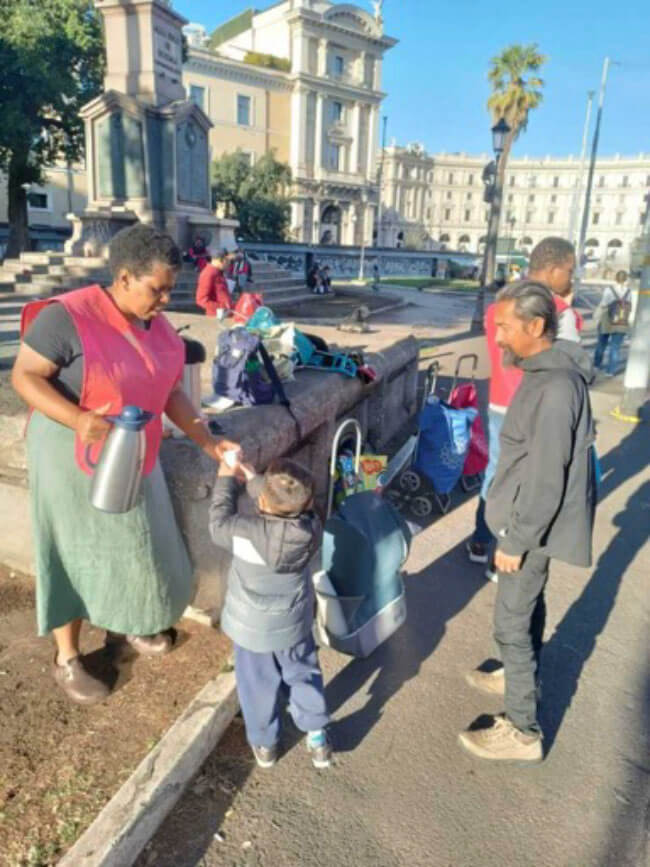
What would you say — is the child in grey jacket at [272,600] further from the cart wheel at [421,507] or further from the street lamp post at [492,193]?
the street lamp post at [492,193]

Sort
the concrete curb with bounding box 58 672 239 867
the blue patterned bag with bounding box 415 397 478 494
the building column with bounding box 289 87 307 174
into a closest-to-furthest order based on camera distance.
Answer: the concrete curb with bounding box 58 672 239 867 < the blue patterned bag with bounding box 415 397 478 494 < the building column with bounding box 289 87 307 174

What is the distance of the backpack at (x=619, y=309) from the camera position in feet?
36.1

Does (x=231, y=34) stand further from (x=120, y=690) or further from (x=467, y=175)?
(x=120, y=690)

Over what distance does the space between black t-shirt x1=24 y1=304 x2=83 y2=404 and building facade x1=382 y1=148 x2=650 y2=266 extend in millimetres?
106605

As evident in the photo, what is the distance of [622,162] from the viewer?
334 feet

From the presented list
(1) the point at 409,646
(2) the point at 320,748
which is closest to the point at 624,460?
(1) the point at 409,646

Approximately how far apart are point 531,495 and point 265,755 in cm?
156

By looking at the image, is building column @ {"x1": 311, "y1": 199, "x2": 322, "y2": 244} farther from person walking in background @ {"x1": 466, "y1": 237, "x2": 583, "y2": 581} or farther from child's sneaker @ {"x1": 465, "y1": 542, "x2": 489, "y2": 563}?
child's sneaker @ {"x1": 465, "y1": 542, "x2": 489, "y2": 563}

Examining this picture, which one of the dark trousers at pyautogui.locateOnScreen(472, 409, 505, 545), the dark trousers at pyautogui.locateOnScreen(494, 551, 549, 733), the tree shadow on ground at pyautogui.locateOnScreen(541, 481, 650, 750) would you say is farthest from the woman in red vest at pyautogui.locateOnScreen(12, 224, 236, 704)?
the dark trousers at pyautogui.locateOnScreen(472, 409, 505, 545)

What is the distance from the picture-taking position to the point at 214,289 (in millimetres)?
9453

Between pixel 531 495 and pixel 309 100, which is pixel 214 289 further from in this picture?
pixel 309 100

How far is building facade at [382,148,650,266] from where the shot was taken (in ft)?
337

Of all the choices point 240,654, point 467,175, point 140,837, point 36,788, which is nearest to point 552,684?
point 240,654

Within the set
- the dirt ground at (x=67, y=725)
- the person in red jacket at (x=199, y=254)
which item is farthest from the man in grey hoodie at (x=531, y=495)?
the person in red jacket at (x=199, y=254)
